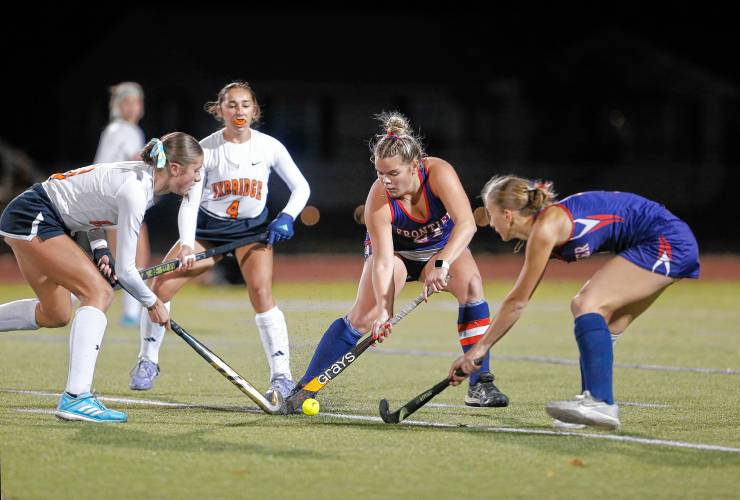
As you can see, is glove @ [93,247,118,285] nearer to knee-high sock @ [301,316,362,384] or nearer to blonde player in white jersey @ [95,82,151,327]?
knee-high sock @ [301,316,362,384]

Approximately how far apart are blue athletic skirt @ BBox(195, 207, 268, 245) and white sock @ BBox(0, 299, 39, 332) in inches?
41.6

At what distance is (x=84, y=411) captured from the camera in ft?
18.1

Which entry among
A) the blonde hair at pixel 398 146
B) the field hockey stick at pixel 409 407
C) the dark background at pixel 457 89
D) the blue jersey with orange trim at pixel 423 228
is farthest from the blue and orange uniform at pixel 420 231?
the dark background at pixel 457 89

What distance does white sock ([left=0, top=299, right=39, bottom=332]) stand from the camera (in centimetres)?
617

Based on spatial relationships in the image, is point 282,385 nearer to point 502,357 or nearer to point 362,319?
point 362,319

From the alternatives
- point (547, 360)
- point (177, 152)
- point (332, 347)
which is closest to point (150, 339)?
point (332, 347)

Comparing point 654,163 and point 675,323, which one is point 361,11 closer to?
point 654,163

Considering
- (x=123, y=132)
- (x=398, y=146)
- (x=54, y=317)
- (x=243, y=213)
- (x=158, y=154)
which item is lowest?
(x=54, y=317)

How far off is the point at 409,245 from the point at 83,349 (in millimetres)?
1878

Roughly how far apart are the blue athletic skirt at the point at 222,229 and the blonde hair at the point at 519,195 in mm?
1874

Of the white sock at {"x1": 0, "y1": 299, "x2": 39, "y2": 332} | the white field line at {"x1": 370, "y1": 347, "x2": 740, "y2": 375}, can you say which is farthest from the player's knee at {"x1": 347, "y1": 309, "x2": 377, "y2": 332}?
the white field line at {"x1": 370, "y1": 347, "x2": 740, "y2": 375}

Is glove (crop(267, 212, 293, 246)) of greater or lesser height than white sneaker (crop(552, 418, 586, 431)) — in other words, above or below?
above

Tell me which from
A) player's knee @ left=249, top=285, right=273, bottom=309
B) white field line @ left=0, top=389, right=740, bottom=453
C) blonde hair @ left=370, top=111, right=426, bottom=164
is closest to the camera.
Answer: white field line @ left=0, top=389, right=740, bottom=453

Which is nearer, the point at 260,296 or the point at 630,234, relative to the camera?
the point at 630,234
